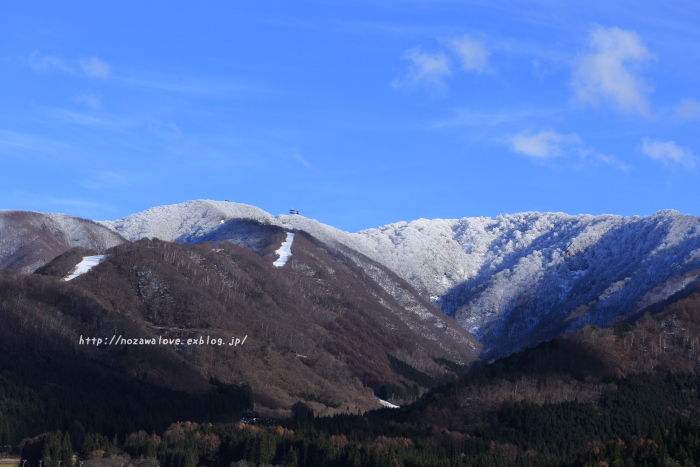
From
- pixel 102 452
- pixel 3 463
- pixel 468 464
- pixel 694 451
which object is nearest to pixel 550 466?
pixel 468 464

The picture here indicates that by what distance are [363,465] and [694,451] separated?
62812mm

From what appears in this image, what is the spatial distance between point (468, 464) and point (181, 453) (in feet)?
189

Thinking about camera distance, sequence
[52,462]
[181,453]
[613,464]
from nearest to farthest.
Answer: [613,464]
[52,462]
[181,453]

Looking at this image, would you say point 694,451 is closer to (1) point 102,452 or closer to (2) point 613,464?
(2) point 613,464

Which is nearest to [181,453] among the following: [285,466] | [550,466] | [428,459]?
[285,466]

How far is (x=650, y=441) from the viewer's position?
179 m

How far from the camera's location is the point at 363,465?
194375 mm

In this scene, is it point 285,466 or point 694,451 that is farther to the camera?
point 285,466

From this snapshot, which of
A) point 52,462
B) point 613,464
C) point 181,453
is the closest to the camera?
point 613,464

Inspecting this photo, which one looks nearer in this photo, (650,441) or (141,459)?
(650,441)

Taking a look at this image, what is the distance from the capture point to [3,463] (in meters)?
195

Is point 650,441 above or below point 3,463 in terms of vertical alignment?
above

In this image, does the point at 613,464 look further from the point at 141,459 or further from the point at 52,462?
the point at 52,462

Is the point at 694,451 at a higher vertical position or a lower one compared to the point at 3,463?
higher
